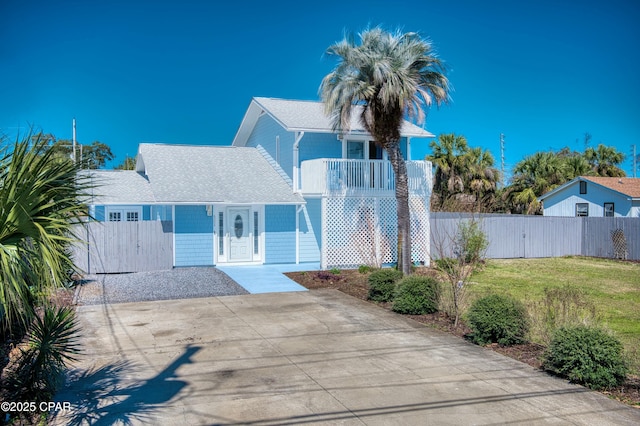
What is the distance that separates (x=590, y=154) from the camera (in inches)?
1510

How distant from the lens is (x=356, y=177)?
63.6 ft

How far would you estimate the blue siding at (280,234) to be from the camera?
65.6 feet

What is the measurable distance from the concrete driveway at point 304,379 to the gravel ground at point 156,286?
9.02 ft

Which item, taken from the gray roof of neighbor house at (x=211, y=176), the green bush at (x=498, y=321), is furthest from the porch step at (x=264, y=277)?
the green bush at (x=498, y=321)

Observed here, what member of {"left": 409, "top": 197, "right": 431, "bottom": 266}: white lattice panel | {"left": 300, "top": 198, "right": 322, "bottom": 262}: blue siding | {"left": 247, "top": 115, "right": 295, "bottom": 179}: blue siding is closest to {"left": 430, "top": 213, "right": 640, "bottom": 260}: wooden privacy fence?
{"left": 409, "top": 197, "right": 431, "bottom": 266}: white lattice panel

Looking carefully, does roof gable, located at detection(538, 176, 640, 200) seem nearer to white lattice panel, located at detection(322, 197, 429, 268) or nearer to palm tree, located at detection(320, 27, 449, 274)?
white lattice panel, located at detection(322, 197, 429, 268)

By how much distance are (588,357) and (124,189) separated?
19.6 m

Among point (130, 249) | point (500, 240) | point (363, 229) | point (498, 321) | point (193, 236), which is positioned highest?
point (363, 229)

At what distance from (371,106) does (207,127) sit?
43904 mm

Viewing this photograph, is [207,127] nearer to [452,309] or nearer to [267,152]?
[267,152]

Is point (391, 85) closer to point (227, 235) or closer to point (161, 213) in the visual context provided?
point (227, 235)

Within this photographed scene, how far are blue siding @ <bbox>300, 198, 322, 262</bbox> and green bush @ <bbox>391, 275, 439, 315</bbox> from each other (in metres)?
9.09

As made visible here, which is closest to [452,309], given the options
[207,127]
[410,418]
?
[410,418]

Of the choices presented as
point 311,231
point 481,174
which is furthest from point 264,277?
point 481,174
